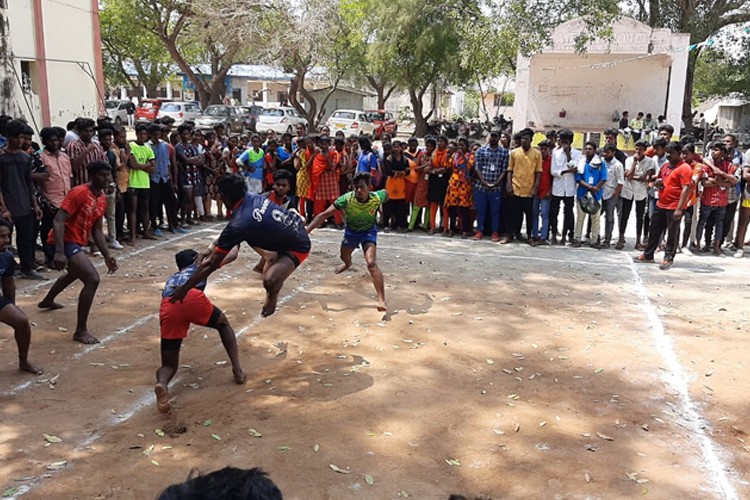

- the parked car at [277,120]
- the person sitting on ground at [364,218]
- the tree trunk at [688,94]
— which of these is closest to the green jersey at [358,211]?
the person sitting on ground at [364,218]

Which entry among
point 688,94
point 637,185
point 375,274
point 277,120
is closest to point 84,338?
point 375,274

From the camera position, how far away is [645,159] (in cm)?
1062

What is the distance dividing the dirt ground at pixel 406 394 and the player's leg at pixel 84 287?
0.13 meters

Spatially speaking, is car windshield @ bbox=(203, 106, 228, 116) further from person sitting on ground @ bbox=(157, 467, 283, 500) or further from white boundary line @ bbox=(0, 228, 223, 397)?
person sitting on ground @ bbox=(157, 467, 283, 500)

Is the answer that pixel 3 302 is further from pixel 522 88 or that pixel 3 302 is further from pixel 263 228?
pixel 522 88

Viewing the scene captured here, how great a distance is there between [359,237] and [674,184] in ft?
16.2

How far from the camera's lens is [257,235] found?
549 centimetres

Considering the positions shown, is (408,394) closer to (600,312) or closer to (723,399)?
(723,399)

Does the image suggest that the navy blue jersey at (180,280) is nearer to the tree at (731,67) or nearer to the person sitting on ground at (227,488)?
the person sitting on ground at (227,488)

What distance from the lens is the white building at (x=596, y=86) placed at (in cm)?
2469

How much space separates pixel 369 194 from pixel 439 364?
7.83 feet

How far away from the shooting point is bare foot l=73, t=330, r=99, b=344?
6234 mm

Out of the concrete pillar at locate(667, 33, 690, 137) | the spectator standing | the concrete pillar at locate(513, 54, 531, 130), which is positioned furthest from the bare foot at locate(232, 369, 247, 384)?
the concrete pillar at locate(513, 54, 531, 130)

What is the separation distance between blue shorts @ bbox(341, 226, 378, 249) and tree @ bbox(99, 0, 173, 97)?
2684cm
